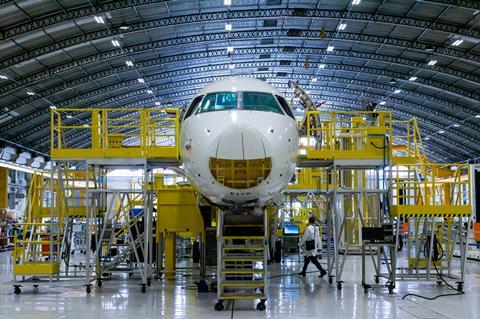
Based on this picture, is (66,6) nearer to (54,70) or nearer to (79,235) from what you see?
(54,70)

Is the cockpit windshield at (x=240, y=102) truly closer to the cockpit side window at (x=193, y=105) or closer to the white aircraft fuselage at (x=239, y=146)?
the white aircraft fuselage at (x=239, y=146)

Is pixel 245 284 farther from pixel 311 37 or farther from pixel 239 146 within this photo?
pixel 311 37

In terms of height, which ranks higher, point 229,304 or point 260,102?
point 260,102

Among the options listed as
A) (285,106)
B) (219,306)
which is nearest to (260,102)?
(285,106)

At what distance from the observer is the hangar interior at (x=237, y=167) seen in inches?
511

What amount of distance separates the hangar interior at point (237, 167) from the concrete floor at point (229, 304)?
0.10 meters

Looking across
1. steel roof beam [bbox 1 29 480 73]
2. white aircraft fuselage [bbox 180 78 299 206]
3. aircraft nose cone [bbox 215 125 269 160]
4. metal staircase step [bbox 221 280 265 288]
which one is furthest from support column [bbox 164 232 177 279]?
steel roof beam [bbox 1 29 480 73]

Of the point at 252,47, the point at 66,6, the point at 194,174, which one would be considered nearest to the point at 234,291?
the point at 194,174

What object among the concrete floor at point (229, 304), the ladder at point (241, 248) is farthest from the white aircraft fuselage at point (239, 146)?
the concrete floor at point (229, 304)

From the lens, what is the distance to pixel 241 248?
13242 mm

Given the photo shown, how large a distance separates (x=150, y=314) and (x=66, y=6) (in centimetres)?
2292

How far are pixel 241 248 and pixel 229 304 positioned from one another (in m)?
1.85

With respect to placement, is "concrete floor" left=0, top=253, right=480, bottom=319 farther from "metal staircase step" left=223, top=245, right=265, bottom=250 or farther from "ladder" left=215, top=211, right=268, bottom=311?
"metal staircase step" left=223, top=245, right=265, bottom=250

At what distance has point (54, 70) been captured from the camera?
1479 inches
